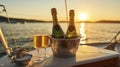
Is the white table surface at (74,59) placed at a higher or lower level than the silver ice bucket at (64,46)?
lower

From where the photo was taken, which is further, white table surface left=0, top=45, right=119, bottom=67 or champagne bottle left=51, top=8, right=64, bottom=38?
champagne bottle left=51, top=8, right=64, bottom=38

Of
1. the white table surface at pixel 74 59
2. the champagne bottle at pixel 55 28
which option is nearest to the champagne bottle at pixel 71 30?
the champagne bottle at pixel 55 28

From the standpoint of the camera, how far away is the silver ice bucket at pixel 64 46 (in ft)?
4.61

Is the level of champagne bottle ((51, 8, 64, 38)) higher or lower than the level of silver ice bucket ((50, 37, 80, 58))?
higher

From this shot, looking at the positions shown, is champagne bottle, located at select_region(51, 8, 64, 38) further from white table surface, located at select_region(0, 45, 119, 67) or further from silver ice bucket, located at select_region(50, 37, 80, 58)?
white table surface, located at select_region(0, 45, 119, 67)

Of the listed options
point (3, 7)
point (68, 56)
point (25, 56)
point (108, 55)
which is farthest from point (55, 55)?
point (3, 7)

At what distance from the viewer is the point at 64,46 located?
141 centimetres

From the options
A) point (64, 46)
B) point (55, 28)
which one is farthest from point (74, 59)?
point (55, 28)

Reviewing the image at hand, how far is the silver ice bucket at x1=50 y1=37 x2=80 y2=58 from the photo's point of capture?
4.61ft

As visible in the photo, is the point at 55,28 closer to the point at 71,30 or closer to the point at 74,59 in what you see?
the point at 71,30

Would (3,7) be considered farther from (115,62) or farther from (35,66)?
(115,62)

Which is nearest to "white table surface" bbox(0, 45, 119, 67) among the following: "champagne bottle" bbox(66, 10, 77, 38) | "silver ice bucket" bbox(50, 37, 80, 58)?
"silver ice bucket" bbox(50, 37, 80, 58)

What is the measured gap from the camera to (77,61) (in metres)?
1.37

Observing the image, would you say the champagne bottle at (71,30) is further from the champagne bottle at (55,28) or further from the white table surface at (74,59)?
the white table surface at (74,59)
